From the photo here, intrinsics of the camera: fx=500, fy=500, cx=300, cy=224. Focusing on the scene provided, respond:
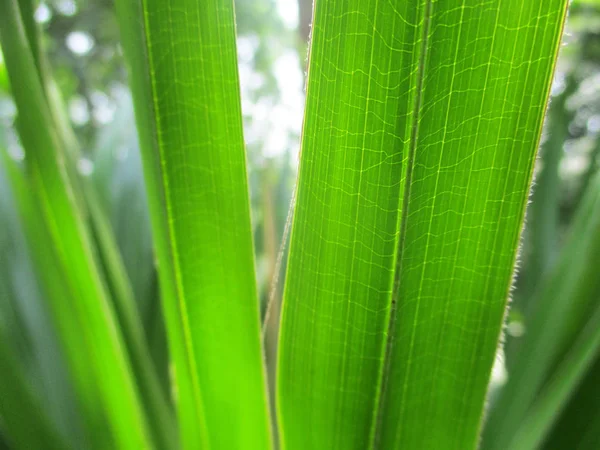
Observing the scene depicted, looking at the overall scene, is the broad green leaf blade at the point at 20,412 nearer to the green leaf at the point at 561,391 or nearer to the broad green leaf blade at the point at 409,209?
the broad green leaf blade at the point at 409,209

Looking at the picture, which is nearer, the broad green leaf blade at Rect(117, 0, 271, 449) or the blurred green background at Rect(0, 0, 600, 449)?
the broad green leaf blade at Rect(117, 0, 271, 449)

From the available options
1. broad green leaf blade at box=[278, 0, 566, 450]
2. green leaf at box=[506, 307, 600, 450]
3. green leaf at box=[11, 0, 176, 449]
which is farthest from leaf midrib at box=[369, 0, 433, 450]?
green leaf at box=[11, 0, 176, 449]

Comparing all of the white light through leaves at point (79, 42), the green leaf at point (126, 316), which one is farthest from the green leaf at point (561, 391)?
the white light through leaves at point (79, 42)

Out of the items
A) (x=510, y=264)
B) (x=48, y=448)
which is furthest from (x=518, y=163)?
(x=48, y=448)

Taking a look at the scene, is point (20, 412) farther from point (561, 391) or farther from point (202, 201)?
point (561, 391)

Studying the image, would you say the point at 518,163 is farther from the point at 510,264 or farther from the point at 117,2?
the point at 117,2

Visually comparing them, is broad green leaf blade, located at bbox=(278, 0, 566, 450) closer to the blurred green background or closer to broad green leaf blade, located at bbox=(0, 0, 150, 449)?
the blurred green background
